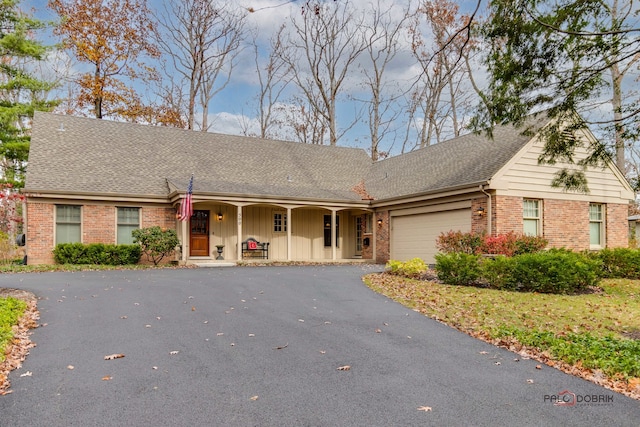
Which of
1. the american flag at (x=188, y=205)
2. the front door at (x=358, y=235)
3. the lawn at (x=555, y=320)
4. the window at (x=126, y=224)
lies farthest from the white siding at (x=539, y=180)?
the window at (x=126, y=224)

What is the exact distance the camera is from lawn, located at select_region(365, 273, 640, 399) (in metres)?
5.05

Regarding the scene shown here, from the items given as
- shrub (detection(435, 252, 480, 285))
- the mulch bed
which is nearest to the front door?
shrub (detection(435, 252, 480, 285))

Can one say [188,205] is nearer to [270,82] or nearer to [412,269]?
[412,269]

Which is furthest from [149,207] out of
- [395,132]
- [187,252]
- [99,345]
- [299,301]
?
[395,132]

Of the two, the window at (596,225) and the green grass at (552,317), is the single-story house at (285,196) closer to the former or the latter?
the window at (596,225)

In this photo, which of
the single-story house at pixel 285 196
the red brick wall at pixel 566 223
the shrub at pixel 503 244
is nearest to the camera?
the shrub at pixel 503 244

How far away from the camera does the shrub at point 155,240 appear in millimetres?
15578

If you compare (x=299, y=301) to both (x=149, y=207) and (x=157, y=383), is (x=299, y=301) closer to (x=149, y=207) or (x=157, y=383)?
(x=157, y=383)

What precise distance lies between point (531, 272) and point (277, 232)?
39.2 ft

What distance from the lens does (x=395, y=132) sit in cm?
3459

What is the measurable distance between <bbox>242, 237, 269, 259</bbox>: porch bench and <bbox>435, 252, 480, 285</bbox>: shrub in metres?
8.99

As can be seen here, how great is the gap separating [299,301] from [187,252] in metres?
9.46

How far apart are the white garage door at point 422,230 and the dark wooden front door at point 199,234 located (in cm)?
766

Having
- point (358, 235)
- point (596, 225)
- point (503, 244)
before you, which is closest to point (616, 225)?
point (596, 225)
